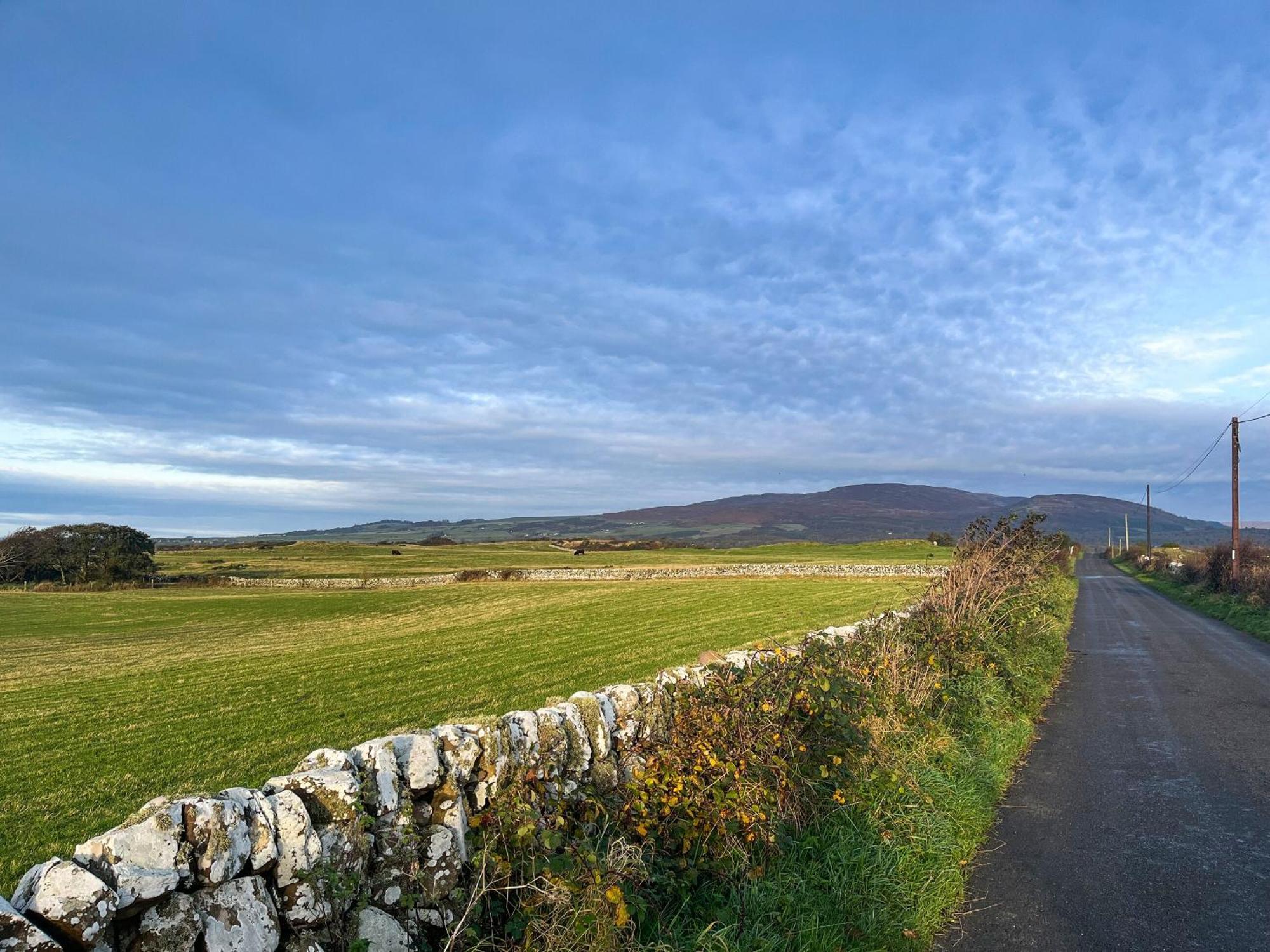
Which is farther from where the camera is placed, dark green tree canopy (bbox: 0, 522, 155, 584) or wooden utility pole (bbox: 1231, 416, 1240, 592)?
dark green tree canopy (bbox: 0, 522, 155, 584)

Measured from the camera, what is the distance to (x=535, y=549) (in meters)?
107

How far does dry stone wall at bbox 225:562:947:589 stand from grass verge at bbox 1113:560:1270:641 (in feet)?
53.1

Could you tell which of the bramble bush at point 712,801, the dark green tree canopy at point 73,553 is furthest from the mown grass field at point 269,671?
the dark green tree canopy at point 73,553

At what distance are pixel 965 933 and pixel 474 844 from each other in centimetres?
327

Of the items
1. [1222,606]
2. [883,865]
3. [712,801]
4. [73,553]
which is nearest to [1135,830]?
[883,865]

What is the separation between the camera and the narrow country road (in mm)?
5012

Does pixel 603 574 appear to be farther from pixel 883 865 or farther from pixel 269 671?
pixel 883 865

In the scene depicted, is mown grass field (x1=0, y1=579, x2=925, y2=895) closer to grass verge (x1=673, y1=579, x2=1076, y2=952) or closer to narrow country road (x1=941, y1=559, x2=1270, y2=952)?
narrow country road (x1=941, y1=559, x2=1270, y2=952)

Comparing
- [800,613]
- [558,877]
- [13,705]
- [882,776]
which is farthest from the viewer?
[800,613]

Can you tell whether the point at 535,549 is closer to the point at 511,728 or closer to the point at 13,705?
the point at 13,705

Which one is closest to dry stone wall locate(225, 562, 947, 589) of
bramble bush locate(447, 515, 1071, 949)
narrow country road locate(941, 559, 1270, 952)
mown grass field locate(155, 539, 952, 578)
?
mown grass field locate(155, 539, 952, 578)

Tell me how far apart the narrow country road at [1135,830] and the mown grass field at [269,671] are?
497 centimetres

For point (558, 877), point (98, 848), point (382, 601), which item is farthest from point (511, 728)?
point (382, 601)

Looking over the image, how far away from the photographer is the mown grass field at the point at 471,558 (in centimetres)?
6844
